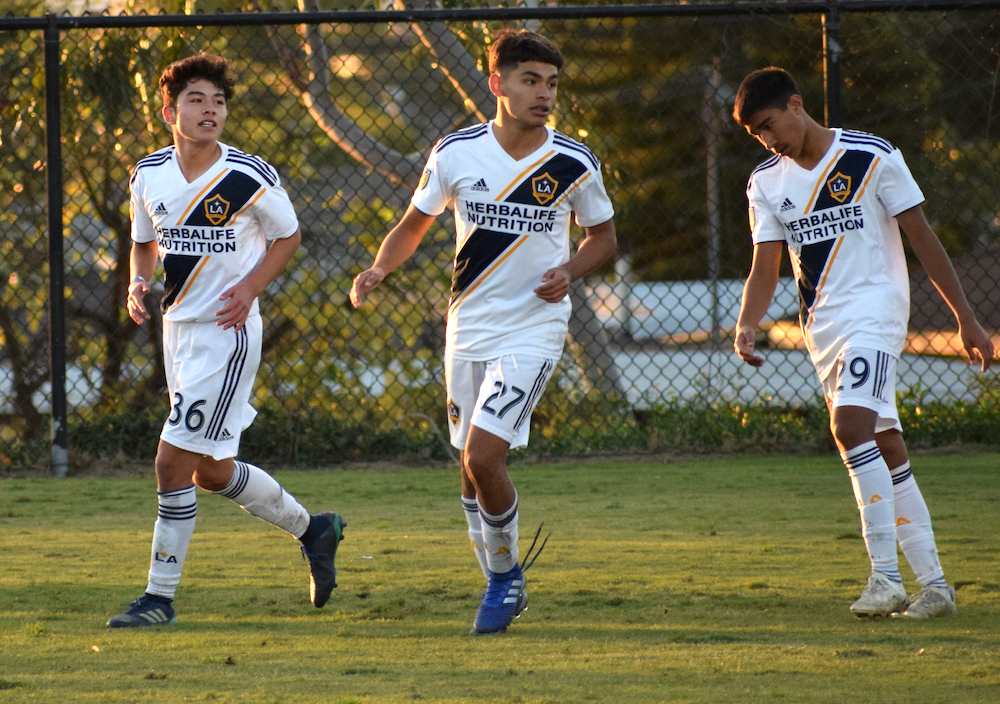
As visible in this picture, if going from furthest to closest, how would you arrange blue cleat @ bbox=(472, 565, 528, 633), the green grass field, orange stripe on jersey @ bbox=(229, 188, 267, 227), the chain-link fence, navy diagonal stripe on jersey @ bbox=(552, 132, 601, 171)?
the chain-link fence, orange stripe on jersey @ bbox=(229, 188, 267, 227), navy diagonal stripe on jersey @ bbox=(552, 132, 601, 171), blue cleat @ bbox=(472, 565, 528, 633), the green grass field

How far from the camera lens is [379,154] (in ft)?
26.3

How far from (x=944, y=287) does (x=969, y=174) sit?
4667 millimetres

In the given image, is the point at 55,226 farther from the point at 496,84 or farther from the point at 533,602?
the point at 533,602

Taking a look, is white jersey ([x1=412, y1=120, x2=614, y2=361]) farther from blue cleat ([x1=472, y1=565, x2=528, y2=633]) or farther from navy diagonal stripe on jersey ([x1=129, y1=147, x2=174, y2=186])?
navy diagonal stripe on jersey ([x1=129, y1=147, x2=174, y2=186])

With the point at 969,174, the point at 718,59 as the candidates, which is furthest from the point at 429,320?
the point at 969,174

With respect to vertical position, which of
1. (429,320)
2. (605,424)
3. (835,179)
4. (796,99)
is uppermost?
(796,99)

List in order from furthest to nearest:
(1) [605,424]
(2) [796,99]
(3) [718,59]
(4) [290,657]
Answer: (3) [718,59]
(1) [605,424]
(2) [796,99]
(4) [290,657]

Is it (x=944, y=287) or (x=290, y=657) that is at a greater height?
(x=944, y=287)

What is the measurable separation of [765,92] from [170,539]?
233 centimetres

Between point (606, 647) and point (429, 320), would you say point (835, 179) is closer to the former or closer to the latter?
point (606, 647)

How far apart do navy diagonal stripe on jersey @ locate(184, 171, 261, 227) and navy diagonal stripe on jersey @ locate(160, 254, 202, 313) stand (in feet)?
0.38

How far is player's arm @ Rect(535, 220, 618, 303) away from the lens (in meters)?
3.57

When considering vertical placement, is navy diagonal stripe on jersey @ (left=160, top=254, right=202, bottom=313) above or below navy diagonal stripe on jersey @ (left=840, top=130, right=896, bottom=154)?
below

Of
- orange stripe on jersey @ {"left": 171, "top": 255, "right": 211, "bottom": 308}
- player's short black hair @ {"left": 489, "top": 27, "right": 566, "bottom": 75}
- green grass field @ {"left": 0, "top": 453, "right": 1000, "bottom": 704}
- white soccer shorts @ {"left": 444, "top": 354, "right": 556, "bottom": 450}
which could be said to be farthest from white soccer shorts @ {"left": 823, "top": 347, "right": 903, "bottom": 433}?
orange stripe on jersey @ {"left": 171, "top": 255, "right": 211, "bottom": 308}
